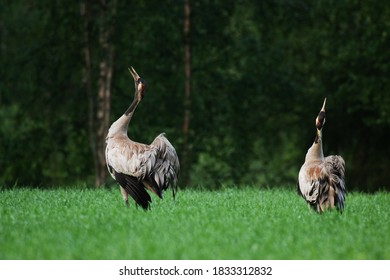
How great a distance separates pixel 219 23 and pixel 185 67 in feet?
7.31

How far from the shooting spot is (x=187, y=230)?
10.6 meters

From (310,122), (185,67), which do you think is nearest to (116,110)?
(185,67)

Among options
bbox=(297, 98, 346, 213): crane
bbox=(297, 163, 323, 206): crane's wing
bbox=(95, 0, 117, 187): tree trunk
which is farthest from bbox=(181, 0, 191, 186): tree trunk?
bbox=(297, 163, 323, 206): crane's wing

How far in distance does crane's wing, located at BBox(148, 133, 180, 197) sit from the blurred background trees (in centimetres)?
1320

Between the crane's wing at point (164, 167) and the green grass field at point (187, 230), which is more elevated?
the crane's wing at point (164, 167)

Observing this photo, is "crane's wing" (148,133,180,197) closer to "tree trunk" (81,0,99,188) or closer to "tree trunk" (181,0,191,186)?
"tree trunk" (181,0,191,186)

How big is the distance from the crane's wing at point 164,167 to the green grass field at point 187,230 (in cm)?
47

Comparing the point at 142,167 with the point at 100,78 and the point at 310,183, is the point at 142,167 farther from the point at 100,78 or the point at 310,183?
the point at 100,78

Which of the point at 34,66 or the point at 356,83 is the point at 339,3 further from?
the point at 34,66

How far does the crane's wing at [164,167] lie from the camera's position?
12.2 meters

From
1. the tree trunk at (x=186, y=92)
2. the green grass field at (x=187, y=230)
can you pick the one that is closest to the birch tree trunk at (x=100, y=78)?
the tree trunk at (x=186, y=92)

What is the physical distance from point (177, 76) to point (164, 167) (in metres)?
15.0

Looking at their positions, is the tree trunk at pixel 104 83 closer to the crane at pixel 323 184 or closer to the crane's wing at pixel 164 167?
the crane's wing at pixel 164 167

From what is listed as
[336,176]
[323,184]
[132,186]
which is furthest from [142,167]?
[336,176]
